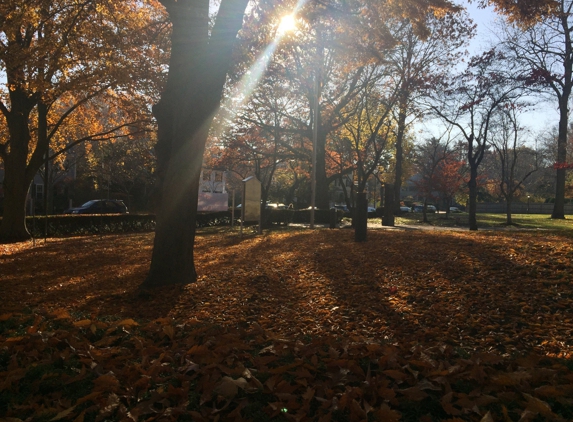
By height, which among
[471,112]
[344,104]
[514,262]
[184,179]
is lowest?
[514,262]

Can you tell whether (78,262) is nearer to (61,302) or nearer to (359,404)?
(61,302)

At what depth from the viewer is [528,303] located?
5.14 metres

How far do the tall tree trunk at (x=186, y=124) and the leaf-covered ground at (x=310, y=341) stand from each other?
0.57 m

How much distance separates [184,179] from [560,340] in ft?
16.5

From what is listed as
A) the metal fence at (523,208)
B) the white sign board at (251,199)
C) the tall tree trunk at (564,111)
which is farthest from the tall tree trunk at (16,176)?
the metal fence at (523,208)

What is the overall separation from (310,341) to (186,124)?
12.6 ft

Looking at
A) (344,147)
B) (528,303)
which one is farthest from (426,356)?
(344,147)

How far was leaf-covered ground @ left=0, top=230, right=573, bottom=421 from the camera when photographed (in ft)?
10.0

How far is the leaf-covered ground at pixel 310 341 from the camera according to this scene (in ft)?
10.0

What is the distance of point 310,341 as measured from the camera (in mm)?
4395

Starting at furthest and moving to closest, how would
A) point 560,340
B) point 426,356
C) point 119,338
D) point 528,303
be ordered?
point 528,303 → point 119,338 → point 560,340 → point 426,356

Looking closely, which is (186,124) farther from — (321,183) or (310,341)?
(321,183)

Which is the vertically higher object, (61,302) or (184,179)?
(184,179)

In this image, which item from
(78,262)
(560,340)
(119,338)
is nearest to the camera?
(560,340)
